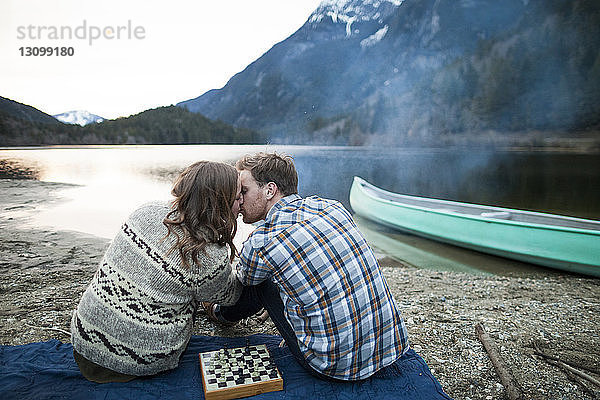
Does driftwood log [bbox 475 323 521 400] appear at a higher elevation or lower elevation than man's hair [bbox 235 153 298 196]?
lower

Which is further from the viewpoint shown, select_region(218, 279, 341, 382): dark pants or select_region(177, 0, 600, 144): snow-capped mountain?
select_region(177, 0, 600, 144): snow-capped mountain

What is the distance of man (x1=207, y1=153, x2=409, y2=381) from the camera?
1894mm

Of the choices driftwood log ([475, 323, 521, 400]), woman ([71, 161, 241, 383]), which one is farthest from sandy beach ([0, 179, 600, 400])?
woman ([71, 161, 241, 383])

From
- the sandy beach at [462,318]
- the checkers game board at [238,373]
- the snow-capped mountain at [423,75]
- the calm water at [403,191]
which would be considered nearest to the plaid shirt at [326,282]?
the checkers game board at [238,373]

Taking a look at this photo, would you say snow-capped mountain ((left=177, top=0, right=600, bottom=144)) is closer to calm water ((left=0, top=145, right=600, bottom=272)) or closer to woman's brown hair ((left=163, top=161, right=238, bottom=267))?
calm water ((left=0, top=145, right=600, bottom=272))

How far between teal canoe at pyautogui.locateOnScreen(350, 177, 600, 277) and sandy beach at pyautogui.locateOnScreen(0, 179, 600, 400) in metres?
0.45

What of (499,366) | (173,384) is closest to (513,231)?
(499,366)

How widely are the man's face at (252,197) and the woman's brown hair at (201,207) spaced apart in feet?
0.81

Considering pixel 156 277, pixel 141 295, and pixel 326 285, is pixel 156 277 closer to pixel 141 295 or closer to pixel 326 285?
pixel 141 295

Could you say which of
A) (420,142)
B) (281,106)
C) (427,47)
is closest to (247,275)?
(420,142)

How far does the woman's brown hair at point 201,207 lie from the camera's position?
1.89m

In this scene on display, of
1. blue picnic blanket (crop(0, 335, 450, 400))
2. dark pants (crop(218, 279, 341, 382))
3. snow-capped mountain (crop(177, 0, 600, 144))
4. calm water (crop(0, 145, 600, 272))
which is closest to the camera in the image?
blue picnic blanket (crop(0, 335, 450, 400))

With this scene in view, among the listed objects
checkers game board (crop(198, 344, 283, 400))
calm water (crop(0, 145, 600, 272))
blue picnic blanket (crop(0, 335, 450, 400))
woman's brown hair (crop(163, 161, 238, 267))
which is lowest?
calm water (crop(0, 145, 600, 272))

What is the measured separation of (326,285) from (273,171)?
692 mm
